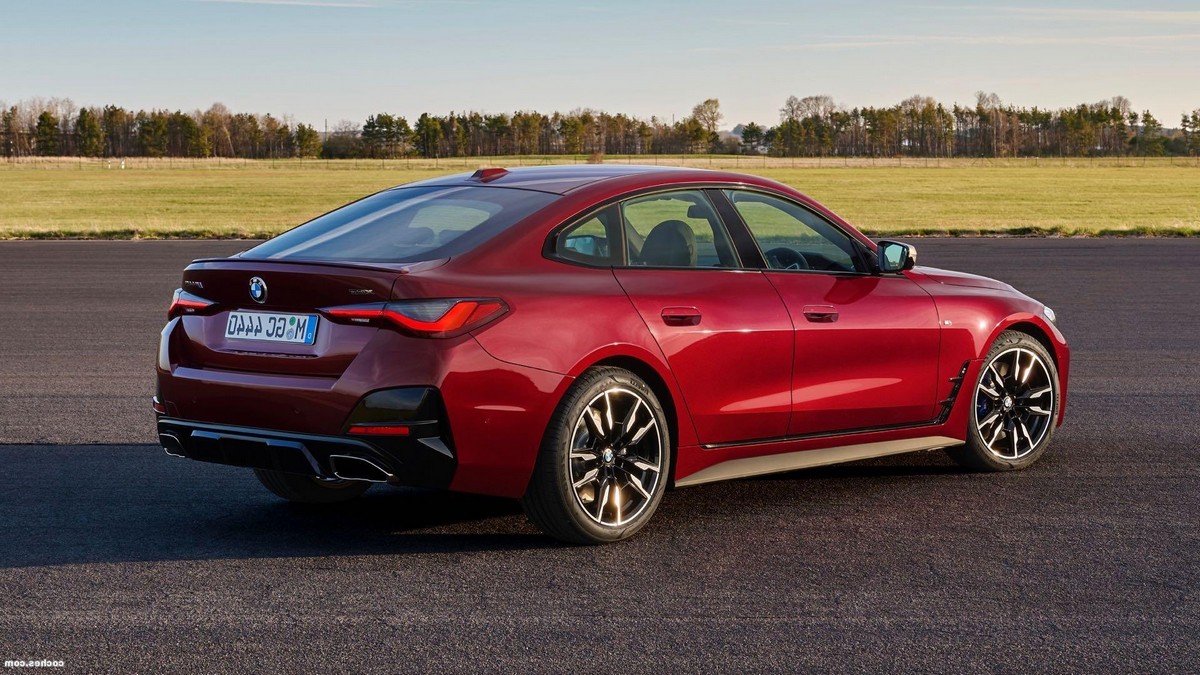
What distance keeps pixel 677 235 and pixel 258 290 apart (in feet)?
6.06

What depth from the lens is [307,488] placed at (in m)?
6.18

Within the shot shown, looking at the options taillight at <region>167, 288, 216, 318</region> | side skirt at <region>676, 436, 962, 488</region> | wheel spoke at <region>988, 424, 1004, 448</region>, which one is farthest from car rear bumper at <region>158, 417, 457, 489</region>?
wheel spoke at <region>988, 424, 1004, 448</region>

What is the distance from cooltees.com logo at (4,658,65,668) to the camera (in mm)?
3896

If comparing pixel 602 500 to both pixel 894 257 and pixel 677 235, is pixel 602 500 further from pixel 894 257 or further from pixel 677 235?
pixel 894 257

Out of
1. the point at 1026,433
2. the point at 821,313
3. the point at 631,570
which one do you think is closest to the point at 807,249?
the point at 821,313

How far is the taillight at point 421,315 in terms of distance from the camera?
489 cm

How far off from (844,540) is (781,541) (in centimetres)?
26

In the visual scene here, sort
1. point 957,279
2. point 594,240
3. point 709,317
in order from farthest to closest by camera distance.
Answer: point 957,279 → point 709,317 → point 594,240

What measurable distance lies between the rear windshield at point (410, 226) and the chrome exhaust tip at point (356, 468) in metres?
Result: 0.81

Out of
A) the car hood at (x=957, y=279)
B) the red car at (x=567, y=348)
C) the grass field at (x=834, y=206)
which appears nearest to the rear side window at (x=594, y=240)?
the red car at (x=567, y=348)

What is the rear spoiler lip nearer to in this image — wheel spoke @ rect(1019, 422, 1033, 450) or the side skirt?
the side skirt

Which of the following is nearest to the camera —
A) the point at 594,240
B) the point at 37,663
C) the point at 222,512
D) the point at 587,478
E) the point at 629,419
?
the point at 37,663

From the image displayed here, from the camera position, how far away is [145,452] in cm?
727

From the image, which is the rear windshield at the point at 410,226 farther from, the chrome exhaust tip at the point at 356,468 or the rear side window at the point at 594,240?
the chrome exhaust tip at the point at 356,468
